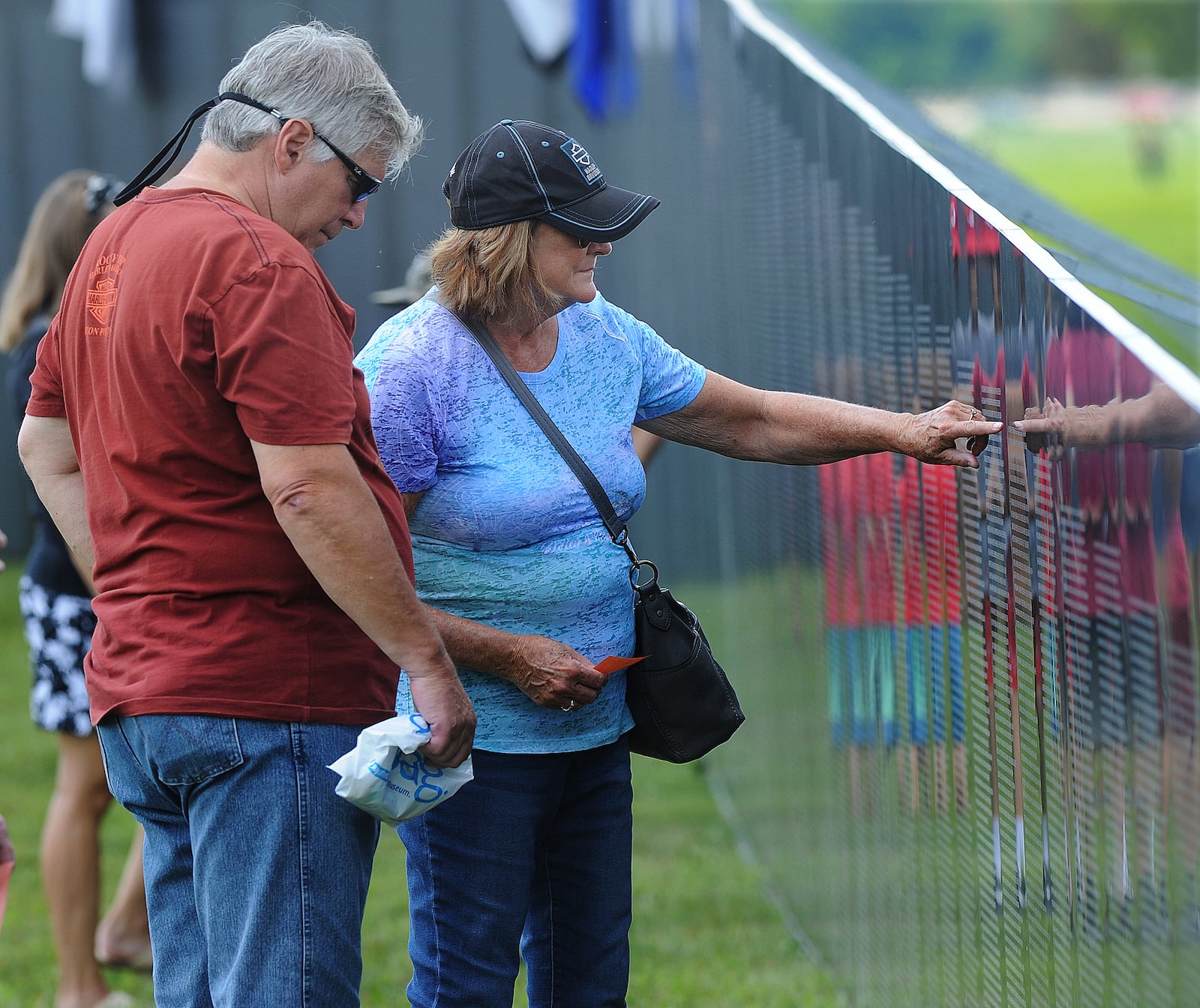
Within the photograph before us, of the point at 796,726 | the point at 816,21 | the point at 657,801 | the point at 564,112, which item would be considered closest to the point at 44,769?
the point at 657,801

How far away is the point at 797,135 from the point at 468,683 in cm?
147

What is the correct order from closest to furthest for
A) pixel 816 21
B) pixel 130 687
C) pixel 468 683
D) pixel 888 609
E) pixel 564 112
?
pixel 130 687 < pixel 468 683 < pixel 888 609 < pixel 564 112 < pixel 816 21

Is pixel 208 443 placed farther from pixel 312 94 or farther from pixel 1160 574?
pixel 1160 574

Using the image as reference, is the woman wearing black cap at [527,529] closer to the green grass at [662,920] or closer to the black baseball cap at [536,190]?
the black baseball cap at [536,190]

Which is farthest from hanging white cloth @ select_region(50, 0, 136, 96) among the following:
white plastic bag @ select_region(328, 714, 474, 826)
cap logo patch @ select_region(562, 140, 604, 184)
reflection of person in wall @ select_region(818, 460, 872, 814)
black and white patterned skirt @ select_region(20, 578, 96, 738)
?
white plastic bag @ select_region(328, 714, 474, 826)

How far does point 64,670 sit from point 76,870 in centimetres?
46

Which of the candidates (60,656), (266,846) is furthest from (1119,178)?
(266,846)

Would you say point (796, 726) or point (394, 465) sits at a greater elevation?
point (394, 465)

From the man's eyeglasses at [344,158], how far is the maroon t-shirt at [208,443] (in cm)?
13

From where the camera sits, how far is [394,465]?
7.22 ft

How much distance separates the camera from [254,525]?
6.38 ft

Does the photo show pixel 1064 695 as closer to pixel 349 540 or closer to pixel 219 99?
pixel 349 540

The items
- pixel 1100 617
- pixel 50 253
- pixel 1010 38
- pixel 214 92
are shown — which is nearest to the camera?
pixel 1100 617

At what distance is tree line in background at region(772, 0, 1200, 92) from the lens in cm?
5278
